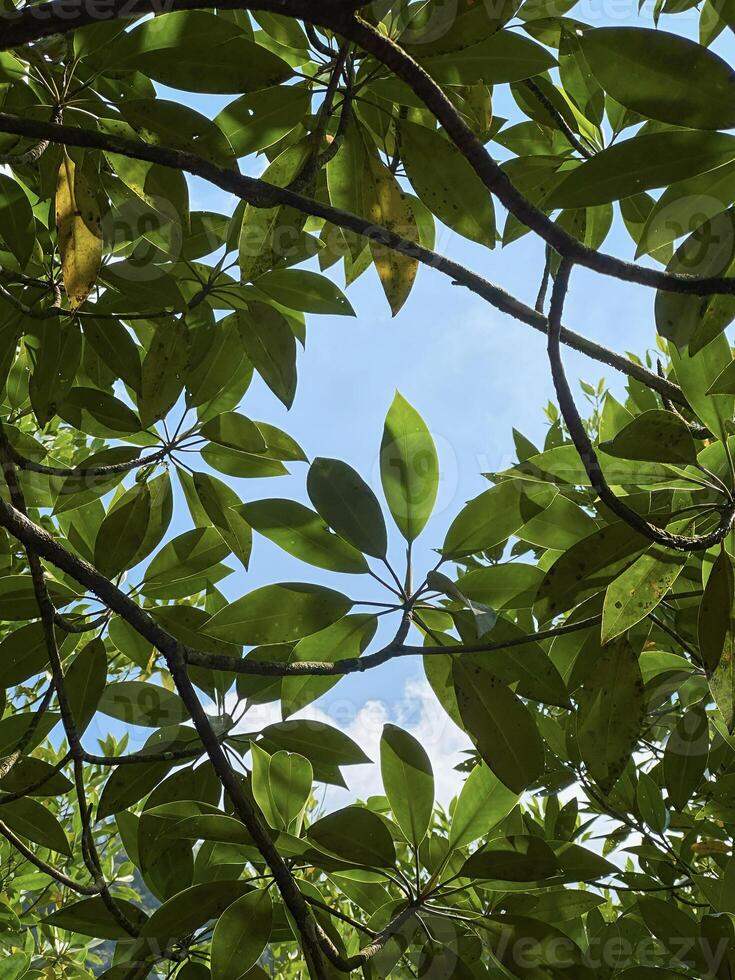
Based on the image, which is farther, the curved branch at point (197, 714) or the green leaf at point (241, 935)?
the green leaf at point (241, 935)

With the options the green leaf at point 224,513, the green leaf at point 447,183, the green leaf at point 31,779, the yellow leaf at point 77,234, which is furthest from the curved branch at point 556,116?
the green leaf at point 31,779

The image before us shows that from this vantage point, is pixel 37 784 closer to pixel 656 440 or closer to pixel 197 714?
pixel 197 714

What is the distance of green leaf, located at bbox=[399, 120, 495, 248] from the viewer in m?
1.09

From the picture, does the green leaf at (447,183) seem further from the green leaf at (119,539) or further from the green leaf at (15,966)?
the green leaf at (15,966)

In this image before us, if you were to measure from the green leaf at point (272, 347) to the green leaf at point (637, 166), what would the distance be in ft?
1.84

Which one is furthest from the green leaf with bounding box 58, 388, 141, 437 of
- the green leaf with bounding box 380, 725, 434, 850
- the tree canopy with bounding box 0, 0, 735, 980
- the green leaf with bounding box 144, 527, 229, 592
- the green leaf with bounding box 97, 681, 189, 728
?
the green leaf with bounding box 380, 725, 434, 850

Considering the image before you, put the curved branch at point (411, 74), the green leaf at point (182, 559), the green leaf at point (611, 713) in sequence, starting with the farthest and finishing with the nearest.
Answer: the green leaf at point (182, 559) < the green leaf at point (611, 713) < the curved branch at point (411, 74)

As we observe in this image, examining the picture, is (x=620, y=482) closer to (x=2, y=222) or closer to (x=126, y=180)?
(x=126, y=180)

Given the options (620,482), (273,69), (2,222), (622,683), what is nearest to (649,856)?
(622,683)

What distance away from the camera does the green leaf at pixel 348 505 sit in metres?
1.05

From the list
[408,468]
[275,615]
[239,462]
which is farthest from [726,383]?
[239,462]

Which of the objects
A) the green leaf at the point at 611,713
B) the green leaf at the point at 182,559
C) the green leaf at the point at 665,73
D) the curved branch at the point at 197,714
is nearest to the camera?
the green leaf at the point at 665,73

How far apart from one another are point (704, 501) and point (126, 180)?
966 millimetres

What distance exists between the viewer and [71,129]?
0.79 meters
